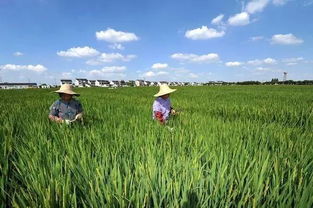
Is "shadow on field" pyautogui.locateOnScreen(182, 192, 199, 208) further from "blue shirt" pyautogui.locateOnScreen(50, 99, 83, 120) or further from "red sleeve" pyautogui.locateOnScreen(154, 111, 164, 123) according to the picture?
"blue shirt" pyautogui.locateOnScreen(50, 99, 83, 120)

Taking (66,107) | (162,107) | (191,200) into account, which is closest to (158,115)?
(162,107)

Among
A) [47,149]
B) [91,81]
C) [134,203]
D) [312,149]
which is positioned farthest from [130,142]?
[91,81]

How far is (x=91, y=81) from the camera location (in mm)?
115250

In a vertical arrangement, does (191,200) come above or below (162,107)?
below

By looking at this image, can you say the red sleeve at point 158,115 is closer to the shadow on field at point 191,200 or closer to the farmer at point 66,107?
the farmer at point 66,107

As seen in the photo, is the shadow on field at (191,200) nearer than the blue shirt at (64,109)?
Yes

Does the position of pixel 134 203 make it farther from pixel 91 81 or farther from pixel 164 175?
pixel 91 81

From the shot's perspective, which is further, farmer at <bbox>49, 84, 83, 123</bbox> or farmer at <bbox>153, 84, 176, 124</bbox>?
farmer at <bbox>153, 84, 176, 124</bbox>

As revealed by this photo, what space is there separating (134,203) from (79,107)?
3706 mm

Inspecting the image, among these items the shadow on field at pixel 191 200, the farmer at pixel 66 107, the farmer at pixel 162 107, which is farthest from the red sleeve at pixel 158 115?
the shadow on field at pixel 191 200

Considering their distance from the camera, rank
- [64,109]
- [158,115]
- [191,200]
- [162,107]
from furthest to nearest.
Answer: [162,107], [158,115], [64,109], [191,200]

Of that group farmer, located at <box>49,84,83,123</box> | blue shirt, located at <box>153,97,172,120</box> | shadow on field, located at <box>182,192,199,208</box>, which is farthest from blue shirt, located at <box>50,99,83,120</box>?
shadow on field, located at <box>182,192,199,208</box>

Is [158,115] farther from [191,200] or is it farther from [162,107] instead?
[191,200]

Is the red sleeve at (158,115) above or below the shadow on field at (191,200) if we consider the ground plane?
above
